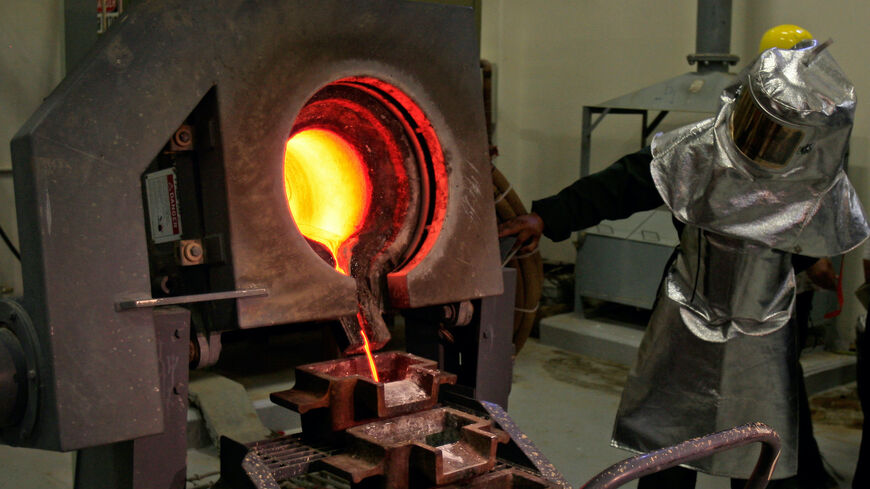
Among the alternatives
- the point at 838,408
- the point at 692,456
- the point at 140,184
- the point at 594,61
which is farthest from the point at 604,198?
the point at 594,61

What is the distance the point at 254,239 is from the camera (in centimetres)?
123

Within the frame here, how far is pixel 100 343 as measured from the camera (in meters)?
1.12

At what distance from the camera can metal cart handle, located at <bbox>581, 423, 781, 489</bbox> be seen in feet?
3.66

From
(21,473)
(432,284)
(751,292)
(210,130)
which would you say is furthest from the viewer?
(21,473)

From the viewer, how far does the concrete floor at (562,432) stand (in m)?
3.15

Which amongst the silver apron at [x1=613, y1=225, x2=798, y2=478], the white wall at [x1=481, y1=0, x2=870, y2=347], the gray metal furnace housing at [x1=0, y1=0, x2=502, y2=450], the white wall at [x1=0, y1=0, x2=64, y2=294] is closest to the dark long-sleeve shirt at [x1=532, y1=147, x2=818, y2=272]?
the silver apron at [x1=613, y1=225, x2=798, y2=478]

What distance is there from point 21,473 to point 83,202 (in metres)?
2.37

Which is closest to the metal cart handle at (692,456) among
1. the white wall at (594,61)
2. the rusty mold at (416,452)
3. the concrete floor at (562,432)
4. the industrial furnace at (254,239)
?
the industrial furnace at (254,239)

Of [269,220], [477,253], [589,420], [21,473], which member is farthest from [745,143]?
[21,473]

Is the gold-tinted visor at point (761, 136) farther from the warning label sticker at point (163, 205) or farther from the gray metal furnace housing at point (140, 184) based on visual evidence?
the warning label sticker at point (163, 205)

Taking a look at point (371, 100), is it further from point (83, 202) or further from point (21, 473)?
point (21, 473)

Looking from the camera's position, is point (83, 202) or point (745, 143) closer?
point (83, 202)

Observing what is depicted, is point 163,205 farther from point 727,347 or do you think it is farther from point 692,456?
point 727,347

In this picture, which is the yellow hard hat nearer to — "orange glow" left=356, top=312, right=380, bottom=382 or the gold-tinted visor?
the gold-tinted visor
